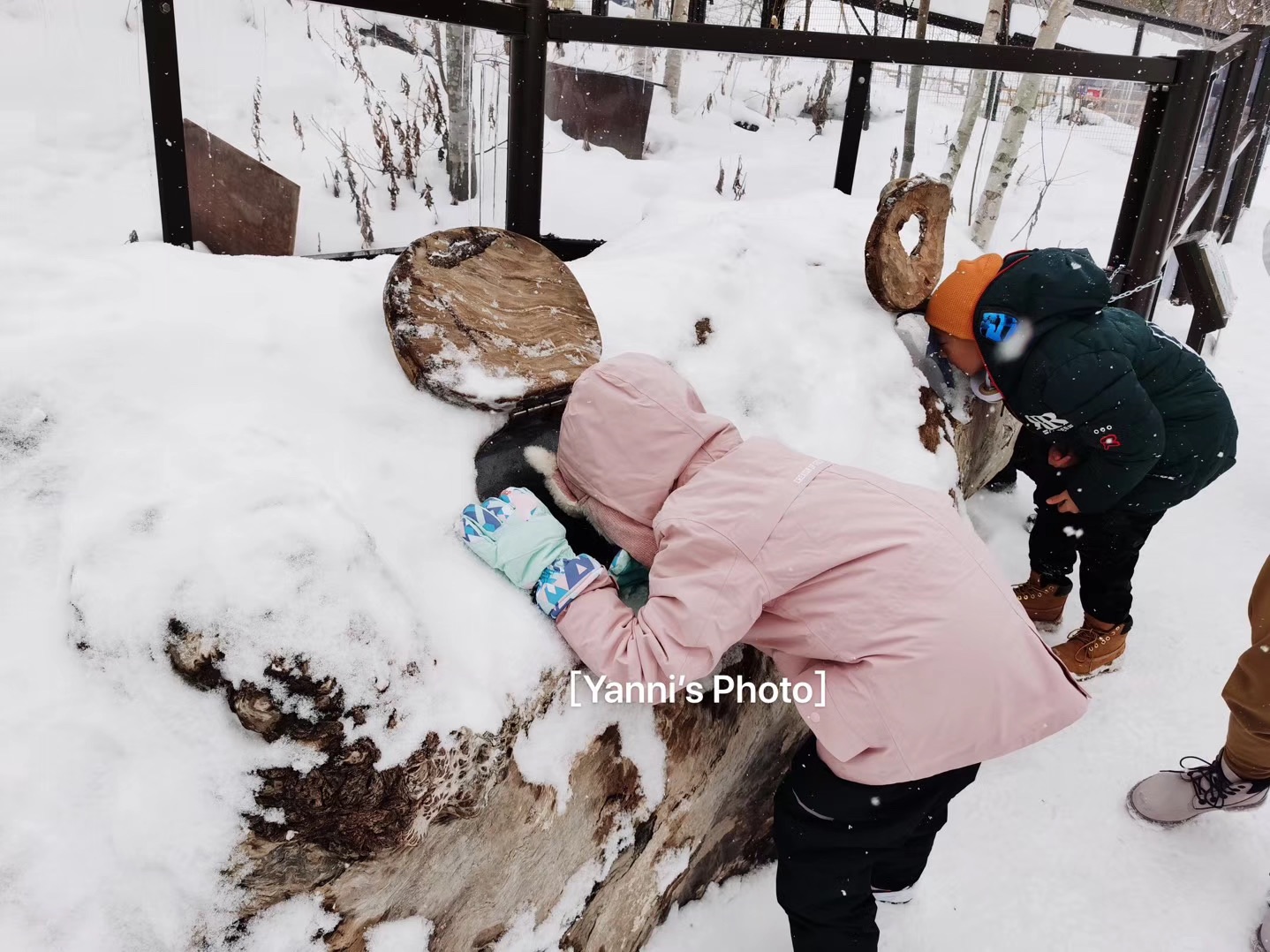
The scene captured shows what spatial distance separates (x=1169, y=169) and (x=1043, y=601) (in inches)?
78.0

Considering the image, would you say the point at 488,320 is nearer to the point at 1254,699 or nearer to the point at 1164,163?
the point at 1254,699

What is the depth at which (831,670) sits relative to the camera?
144 centimetres

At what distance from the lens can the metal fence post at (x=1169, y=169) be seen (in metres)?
3.25

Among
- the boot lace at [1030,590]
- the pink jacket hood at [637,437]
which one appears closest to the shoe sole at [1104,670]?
the boot lace at [1030,590]

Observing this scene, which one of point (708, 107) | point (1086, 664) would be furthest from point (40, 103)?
point (1086, 664)

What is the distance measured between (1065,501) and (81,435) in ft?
7.72

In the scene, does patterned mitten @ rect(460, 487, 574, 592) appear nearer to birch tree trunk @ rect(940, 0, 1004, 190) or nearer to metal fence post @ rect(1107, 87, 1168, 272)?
birch tree trunk @ rect(940, 0, 1004, 190)

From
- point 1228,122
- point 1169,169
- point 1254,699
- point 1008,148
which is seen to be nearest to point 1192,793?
point 1254,699

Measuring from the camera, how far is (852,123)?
3.20 metres

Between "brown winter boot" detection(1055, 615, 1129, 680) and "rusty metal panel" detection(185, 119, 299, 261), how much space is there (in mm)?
2641

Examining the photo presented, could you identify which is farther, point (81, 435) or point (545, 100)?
point (545, 100)

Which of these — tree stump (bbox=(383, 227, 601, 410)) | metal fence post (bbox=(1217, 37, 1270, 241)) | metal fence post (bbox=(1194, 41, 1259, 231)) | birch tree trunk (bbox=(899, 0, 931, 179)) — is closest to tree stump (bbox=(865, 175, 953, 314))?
tree stump (bbox=(383, 227, 601, 410))

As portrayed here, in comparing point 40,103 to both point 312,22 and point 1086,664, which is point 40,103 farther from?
point 1086,664

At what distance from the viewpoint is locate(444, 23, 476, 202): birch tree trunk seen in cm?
248
